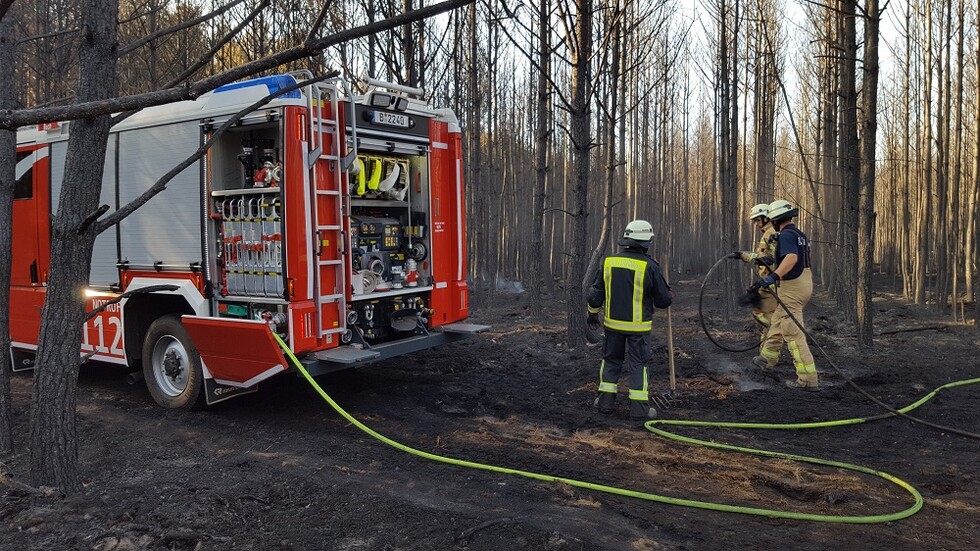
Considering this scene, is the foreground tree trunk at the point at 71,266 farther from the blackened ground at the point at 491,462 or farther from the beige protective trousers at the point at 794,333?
the beige protective trousers at the point at 794,333

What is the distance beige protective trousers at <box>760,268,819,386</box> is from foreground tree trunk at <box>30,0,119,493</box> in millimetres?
6499

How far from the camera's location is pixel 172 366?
22.0ft

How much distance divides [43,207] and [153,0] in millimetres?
6520

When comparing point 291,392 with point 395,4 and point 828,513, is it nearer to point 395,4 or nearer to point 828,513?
point 828,513

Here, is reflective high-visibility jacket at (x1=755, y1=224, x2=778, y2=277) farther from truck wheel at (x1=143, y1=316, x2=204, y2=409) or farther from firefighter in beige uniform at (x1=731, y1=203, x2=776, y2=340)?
truck wheel at (x1=143, y1=316, x2=204, y2=409)

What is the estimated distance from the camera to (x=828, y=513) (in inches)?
162

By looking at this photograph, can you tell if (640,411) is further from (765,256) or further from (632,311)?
(765,256)

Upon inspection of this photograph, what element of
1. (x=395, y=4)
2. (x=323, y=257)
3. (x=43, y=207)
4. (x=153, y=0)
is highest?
(x=153, y=0)

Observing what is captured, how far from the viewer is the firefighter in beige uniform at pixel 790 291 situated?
7.30m

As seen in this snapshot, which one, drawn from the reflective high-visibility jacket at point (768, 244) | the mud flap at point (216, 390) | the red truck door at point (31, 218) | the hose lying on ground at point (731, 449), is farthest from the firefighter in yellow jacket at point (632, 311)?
the red truck door at point (31, 218)

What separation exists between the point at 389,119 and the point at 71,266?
132 inches

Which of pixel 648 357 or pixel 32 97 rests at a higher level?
pixel 32 97

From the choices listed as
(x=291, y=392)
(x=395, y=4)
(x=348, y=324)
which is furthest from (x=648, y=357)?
(x=395, y=4)

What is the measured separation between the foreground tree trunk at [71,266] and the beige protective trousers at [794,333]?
650 cm
